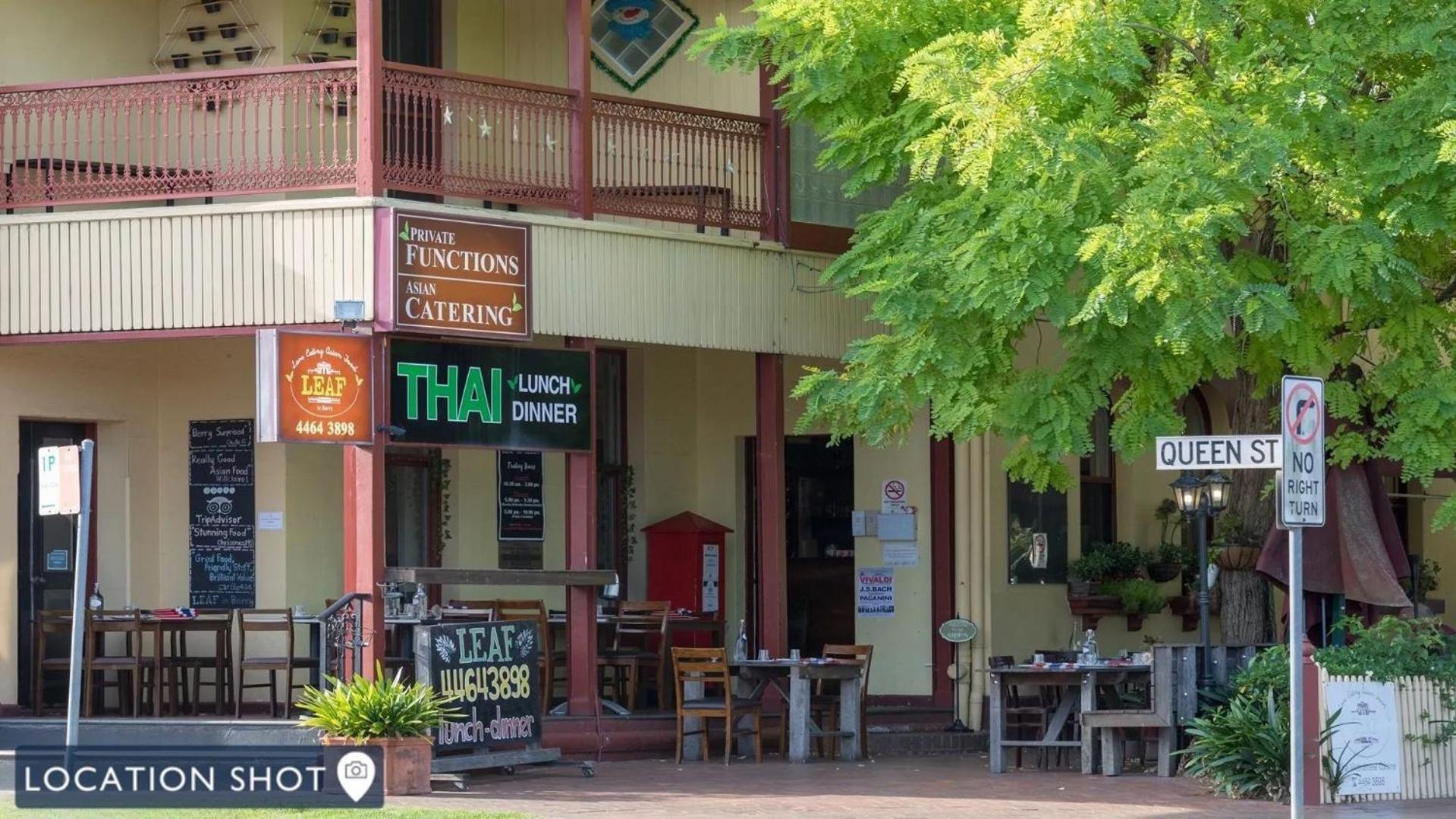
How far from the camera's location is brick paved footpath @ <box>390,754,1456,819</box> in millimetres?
13751

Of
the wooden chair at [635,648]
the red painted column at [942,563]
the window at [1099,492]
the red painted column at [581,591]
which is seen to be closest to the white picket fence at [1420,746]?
the red painted column at [581,591]

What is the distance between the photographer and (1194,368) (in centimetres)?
1524

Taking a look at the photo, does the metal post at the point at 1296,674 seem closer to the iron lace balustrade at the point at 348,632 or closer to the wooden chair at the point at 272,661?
the iron lace balustrade at the point at 348,632

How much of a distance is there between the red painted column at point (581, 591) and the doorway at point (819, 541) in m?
4.33

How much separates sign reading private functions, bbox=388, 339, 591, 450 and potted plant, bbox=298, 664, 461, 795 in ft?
7.45

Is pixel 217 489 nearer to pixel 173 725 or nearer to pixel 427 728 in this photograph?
pixel 173 725

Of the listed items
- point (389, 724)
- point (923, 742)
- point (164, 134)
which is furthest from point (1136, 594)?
point (164, 134)

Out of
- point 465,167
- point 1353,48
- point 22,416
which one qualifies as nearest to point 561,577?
point 465,167

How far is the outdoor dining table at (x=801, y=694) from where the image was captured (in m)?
17.4

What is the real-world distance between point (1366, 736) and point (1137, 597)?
21.8 ft

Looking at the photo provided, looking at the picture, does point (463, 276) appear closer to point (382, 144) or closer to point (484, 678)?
point (382, 144)

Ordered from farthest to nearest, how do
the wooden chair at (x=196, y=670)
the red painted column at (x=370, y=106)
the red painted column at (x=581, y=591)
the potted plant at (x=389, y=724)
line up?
the wooden chair at (x=196, y=670), the red painted column at (x=581, y=591), the red painted column at (x=370, y=106), the potted plant at (x=389, y=724)

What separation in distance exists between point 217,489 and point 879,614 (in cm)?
608

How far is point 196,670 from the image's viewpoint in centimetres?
1800
